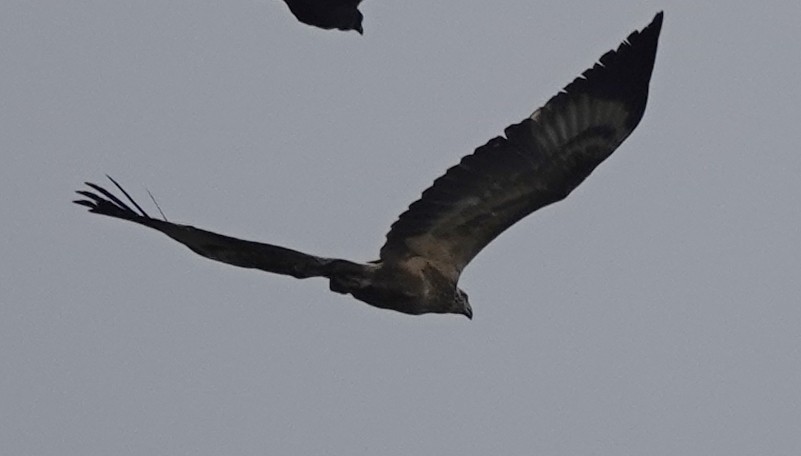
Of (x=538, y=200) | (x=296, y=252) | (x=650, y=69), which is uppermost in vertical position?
(x=650, y=69)

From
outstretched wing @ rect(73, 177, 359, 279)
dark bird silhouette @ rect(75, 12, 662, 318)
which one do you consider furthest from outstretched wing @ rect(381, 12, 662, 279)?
outstretched wing @ rect(73, 177, 359, 279)

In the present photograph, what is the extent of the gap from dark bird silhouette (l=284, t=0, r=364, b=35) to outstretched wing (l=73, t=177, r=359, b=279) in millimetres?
2337

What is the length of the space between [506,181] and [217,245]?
2476 mm

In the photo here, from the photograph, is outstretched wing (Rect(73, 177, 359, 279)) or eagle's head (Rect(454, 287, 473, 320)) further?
eagle's head (Rect(454, 287, 473, 320))

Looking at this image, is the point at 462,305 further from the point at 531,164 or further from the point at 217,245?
the point at 217,245

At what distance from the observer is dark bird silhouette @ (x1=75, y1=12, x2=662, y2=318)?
539 inches

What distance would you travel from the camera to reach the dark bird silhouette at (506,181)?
1369cm

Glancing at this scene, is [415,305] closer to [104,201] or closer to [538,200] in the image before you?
[538,200]


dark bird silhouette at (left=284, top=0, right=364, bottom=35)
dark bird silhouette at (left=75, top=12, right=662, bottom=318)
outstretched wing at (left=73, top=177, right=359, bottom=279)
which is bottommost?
outstretched wing at (left=73, top=177, right=359, bottom=279)

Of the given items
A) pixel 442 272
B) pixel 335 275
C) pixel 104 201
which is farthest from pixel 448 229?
pixel 104 201

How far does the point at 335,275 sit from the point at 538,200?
1755 millimetres

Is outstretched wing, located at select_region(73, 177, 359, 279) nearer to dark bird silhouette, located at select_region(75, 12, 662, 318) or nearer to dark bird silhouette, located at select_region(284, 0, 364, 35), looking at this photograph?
dark bird silhouette, located at select_region(75, 12, 662, 318)

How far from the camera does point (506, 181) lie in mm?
13859

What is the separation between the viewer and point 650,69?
14.2 metres
